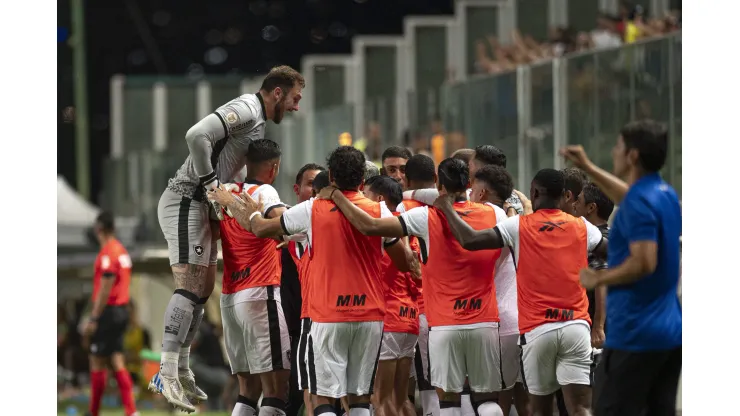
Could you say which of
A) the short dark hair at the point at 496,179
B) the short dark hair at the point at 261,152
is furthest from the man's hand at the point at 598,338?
the short dark hair at the point at 261,152

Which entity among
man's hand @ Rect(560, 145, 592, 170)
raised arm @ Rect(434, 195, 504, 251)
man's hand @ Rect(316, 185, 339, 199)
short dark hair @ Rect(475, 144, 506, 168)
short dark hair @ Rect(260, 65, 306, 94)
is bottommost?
raised arm @ Rect(434, 195, 504, 251)

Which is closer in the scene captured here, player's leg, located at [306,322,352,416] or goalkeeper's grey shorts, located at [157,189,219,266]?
player's leg, located at [306,322,352,416]

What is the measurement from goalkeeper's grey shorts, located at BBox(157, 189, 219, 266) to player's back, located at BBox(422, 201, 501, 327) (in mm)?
1862

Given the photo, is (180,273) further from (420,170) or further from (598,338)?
(598,338)

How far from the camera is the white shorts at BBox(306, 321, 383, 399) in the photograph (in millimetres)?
8836

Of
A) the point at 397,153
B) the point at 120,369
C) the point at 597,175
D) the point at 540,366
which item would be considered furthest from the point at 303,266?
the point at 120,369

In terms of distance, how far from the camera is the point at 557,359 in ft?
29.3

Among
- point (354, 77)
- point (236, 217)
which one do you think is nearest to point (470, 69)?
point (354, 77)

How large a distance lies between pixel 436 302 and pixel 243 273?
65.6 inches

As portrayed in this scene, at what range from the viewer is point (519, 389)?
10.2 meters

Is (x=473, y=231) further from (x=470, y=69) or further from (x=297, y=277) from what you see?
(x=470, y=69)

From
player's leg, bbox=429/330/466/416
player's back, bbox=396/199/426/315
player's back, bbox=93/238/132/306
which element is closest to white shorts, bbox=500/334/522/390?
player's leg, bbox=429/330/466/416

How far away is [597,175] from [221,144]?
3115mm

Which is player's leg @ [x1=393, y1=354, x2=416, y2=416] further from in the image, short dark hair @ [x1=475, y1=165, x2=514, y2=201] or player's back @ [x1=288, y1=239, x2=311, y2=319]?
short dark hair @ [x1=475, y1=165, x2=514, y2=201]
